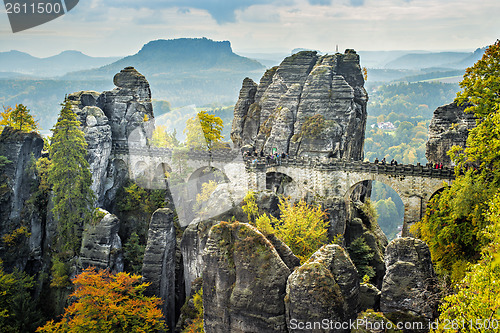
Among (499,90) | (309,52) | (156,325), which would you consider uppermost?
(309,52)

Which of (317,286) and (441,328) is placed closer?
(441,328)

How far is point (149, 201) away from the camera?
43781mm

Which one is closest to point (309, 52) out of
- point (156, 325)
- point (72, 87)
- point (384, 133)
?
point (156, 325)

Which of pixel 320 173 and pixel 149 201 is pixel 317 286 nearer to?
pixel 320 173

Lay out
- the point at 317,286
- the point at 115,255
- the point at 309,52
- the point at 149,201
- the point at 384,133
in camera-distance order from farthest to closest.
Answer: the point at 384,133 < the point at 309,52 < the point at 149,201 < the point at 115,255 < the point at 317,286

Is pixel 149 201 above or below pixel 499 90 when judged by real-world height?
below

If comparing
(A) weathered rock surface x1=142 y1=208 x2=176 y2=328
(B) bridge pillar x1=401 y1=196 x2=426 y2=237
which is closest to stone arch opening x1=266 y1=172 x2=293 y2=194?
(B) bridge pillar x1=401 y1=196 x2=426 y2=237

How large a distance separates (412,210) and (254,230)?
2327 cm

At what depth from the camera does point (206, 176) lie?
45.2m

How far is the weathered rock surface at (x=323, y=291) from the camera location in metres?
14.4

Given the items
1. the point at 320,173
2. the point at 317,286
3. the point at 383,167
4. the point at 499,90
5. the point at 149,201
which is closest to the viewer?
the point at 317,286

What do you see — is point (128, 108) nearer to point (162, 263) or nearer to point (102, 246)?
point (102, 246)

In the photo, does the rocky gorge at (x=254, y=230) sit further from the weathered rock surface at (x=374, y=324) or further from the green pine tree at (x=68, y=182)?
the green pine tree at (x=68, y=182)

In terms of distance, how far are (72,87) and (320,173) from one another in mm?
141325
